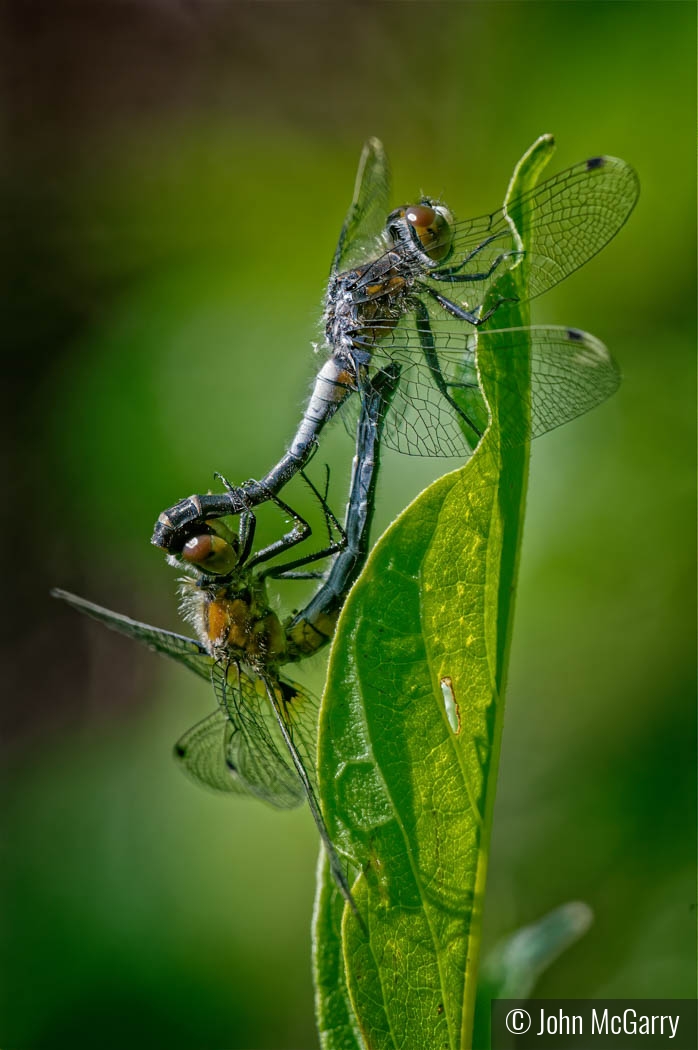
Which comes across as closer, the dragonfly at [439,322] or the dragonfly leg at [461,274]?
the dragonfly at [439,322]

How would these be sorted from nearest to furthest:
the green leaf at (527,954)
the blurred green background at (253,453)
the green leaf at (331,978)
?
the green leaf at (331,978), the green leaf at (527,954), the blurred green background at (253,453)

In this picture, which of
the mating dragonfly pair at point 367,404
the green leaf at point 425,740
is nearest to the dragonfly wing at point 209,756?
the mating dragonfly pair at point 367,404

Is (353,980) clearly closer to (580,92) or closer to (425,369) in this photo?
(425,369)

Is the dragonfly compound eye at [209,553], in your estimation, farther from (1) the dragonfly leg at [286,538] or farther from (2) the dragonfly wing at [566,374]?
(2) the dragonfly wing at [566,374]

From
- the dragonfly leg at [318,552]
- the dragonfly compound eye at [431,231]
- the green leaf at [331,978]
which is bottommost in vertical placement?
the green leaf at [331,978]

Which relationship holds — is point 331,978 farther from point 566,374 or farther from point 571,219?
point 571,219

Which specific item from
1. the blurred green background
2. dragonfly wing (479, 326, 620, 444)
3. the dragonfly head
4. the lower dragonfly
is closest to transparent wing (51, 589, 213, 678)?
the lower dragonfly

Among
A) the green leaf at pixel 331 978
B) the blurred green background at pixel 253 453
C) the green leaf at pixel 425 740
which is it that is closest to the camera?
the green leaf at pixel 425 740
